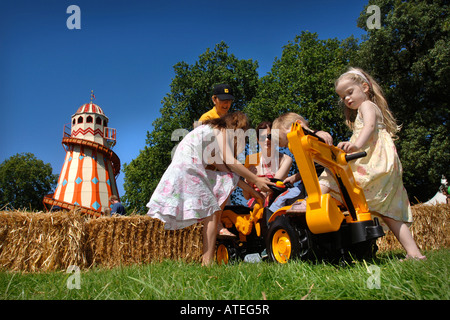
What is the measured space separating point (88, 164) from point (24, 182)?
1104 centimetres

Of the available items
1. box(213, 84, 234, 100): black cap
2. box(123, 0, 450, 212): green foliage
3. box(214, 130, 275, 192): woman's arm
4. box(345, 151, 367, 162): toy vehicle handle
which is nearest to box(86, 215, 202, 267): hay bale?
box(213, 84, 234, 100): black cap

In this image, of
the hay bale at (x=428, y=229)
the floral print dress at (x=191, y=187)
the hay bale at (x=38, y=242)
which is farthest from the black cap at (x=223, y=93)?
the hay bale at (x=428, y=229)

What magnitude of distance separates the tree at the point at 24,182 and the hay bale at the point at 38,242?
37.2m

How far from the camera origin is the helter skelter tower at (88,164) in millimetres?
32375

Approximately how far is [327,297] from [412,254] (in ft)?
5.94

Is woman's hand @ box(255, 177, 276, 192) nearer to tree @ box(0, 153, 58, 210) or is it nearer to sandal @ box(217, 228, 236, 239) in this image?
sandal @ box(217, 228, 236, 239)

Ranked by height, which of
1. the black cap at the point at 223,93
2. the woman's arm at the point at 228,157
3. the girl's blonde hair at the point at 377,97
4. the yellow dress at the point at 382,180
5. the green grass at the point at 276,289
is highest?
the black cap at the point at 223,93

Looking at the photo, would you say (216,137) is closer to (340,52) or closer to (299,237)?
(299,237)

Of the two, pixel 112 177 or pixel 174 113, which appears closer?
pixel 174 113

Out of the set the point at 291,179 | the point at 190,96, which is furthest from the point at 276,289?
the point at 190,96

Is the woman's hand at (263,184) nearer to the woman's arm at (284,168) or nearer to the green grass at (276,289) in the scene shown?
the woman's arm at (284,168)

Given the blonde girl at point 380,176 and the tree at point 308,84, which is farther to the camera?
the tree at point 308,84

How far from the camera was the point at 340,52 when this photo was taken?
1997 centimetres
